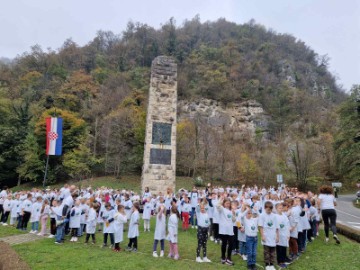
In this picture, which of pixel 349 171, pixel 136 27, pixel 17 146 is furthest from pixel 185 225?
pixel 136 27

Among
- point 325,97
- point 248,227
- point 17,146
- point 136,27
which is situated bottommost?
point 248,227

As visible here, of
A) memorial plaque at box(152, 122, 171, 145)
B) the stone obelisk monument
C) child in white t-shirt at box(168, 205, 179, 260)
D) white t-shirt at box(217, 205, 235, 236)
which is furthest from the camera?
memorial plaque at box(152, 122, 171, 145)

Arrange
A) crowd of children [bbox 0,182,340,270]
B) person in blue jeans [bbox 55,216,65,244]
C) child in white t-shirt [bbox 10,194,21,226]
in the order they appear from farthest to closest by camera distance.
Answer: child in white t-shirt [bbox 10,194,21,226], person in blue jeans [bbox 55,216,65,244], crowd of children [bbox 0,182,340,270]

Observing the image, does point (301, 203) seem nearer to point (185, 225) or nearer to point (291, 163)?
point (185, 225)

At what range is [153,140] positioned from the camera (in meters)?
21.2

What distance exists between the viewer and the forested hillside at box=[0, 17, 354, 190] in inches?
1618

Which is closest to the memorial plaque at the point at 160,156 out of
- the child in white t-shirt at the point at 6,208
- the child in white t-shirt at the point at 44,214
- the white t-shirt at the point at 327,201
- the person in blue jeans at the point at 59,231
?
the child in white t-shirt at the point at 6,208

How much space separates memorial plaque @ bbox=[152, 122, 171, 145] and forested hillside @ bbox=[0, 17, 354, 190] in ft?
54.5

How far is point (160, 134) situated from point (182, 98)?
137 ft

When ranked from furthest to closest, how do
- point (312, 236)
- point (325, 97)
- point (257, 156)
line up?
point (325, 97) → point (257, 156) → point (312, 236)

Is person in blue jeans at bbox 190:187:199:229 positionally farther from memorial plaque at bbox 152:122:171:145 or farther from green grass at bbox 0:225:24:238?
green grass at bbox 0:225:24:238

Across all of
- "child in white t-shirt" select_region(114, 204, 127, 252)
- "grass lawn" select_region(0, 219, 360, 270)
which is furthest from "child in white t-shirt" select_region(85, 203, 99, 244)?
"child in white t-shirt" select_region(114, 204, 127, 252)

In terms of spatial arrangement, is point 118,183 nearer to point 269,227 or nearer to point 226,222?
point 226,222

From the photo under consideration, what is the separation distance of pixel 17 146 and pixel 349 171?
39926 mm
